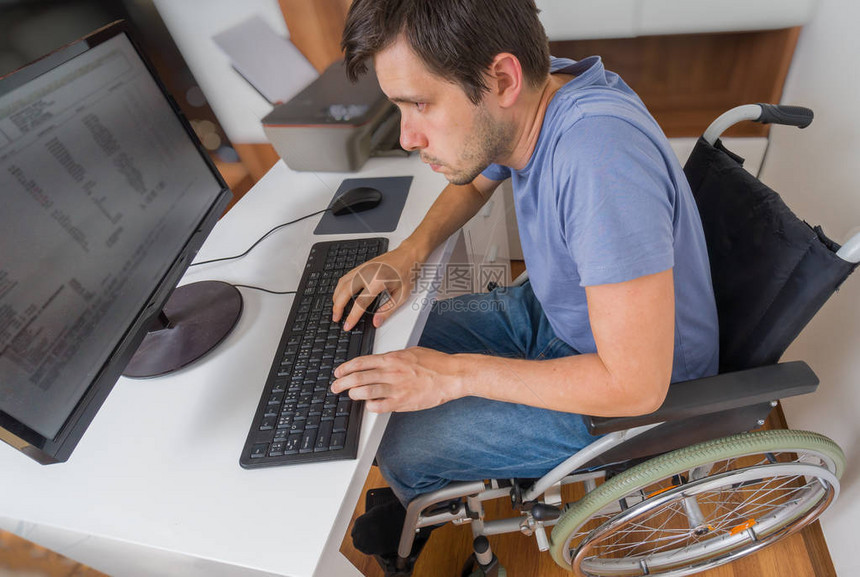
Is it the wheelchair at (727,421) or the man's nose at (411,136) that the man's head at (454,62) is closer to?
the man's nose at (411,136)

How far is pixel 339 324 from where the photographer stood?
79 cm

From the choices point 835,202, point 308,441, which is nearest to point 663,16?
point 835,202

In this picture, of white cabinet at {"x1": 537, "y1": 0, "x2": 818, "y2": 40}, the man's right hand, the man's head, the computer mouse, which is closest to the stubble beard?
the man's head

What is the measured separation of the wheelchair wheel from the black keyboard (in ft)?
1.45

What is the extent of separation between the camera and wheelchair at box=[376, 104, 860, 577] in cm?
65

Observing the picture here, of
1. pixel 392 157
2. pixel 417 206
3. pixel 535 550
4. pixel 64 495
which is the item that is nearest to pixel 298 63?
pixel 392 157

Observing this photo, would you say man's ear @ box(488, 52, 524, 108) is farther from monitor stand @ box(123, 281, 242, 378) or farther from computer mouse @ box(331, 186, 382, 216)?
monitor stand @ box(123, 281, 242, 378)

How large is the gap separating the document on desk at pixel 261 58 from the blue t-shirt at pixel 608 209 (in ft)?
2.55

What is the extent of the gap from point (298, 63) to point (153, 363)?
0.93 meters

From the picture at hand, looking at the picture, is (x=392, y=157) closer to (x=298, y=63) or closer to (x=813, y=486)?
(x=298, y=63)

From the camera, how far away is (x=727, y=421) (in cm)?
77

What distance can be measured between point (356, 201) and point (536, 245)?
415 mm

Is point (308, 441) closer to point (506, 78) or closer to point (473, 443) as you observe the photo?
point (473, 443)

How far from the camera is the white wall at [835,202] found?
953mm
